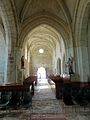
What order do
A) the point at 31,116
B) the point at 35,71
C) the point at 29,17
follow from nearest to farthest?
the point at 31,116
the point at 29,17
the point at 35,71

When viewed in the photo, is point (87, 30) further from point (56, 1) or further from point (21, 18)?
point (21, 18)

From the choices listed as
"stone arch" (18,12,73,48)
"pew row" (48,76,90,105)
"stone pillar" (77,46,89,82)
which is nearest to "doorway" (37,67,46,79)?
"stone arch" (18,12,73,48)

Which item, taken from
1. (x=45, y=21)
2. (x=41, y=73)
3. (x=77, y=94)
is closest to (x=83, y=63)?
(x=77, y=94)

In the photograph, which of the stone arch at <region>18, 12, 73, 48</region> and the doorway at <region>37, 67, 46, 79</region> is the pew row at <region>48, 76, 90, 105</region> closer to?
the stone arch at <region>18, 12, 73, 48</region>

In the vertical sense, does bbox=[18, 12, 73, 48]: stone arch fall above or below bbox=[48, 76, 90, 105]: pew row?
above

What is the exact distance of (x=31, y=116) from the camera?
15.9 feet

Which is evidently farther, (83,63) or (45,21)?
(45,21)

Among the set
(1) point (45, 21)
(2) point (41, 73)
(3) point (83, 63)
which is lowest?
(2) point (41, 73)

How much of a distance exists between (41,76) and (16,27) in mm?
19265

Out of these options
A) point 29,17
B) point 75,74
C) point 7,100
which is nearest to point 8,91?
point 7,100

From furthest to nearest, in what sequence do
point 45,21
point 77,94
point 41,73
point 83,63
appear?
1. point 41,73
2. point 45,21
3. point 83,63
4. point 77,94

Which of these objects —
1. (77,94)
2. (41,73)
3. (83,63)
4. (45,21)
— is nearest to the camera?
(77,94)

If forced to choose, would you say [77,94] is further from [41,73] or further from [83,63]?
[41,73]

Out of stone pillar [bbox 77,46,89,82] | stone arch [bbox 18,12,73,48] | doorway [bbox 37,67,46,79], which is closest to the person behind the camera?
stone pillar [bbox 77,46,89,82]
